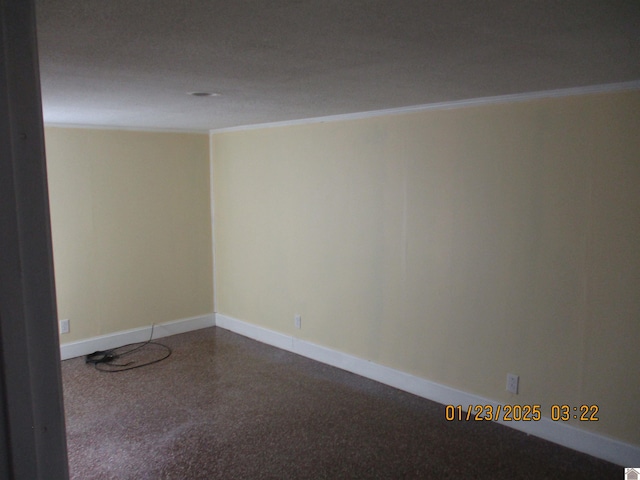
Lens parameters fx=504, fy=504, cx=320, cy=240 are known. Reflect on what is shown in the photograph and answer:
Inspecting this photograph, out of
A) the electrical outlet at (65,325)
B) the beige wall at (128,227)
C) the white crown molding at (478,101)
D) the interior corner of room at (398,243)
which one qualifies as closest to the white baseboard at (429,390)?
the interior corner of room at (398,243)

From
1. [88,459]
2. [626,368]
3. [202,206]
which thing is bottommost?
[88,459]

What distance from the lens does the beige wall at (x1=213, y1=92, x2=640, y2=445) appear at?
9.39ft

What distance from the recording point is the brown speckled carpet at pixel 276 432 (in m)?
2.92

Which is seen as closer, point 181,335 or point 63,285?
point 63,285

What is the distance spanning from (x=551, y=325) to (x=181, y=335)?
3.73 meters

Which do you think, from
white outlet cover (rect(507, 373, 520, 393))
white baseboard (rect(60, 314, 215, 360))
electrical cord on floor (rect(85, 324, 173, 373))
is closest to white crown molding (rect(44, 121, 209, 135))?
white baseboard (rect(60, 314, 215, 360))

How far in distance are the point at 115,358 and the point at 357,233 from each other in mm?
2574

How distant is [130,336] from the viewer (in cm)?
509

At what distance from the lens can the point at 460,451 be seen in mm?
A: 3096

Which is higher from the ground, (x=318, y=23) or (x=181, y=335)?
(x=318, y=23)

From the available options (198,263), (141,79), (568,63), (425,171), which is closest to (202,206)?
(198,263)

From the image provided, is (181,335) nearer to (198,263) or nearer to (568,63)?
(198,263)
